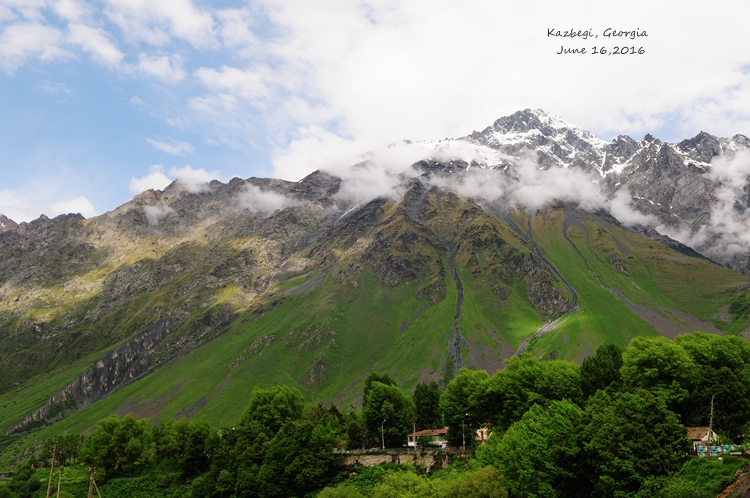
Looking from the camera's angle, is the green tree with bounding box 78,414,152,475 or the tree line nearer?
the tree line

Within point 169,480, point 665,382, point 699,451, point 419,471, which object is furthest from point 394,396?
point 699,451

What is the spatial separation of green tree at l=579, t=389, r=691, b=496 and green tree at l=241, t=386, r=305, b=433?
61.2 meters

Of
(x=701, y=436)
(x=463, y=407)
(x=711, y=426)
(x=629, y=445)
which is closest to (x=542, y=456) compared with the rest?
(x=629, y=445)

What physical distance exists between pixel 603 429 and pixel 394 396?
56.4m

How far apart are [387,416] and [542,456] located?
5043cm

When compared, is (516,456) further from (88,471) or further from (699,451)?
(88,471)

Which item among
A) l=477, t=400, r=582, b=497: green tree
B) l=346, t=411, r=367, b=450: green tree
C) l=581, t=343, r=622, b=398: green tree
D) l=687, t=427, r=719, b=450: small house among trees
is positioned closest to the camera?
l=477, t=400, r=582, b=497: green tree

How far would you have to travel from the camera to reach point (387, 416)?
104 m

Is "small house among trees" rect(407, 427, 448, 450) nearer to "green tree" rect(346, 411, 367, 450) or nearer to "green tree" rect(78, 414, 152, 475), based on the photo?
"green tree" rect(346, 411, 367, 450)

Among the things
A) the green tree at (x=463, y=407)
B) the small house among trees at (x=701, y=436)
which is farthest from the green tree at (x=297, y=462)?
the small house among trees at (x=701, y=436)

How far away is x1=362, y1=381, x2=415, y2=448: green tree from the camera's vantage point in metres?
104

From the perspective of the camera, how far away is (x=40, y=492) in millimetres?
102812

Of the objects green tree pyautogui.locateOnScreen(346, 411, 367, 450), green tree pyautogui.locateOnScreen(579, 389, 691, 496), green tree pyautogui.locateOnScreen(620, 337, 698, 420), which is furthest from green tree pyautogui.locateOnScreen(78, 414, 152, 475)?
green tree pyautogui.locateOnScreen(620, 337, 698, 420)

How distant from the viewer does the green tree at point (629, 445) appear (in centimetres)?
5181
